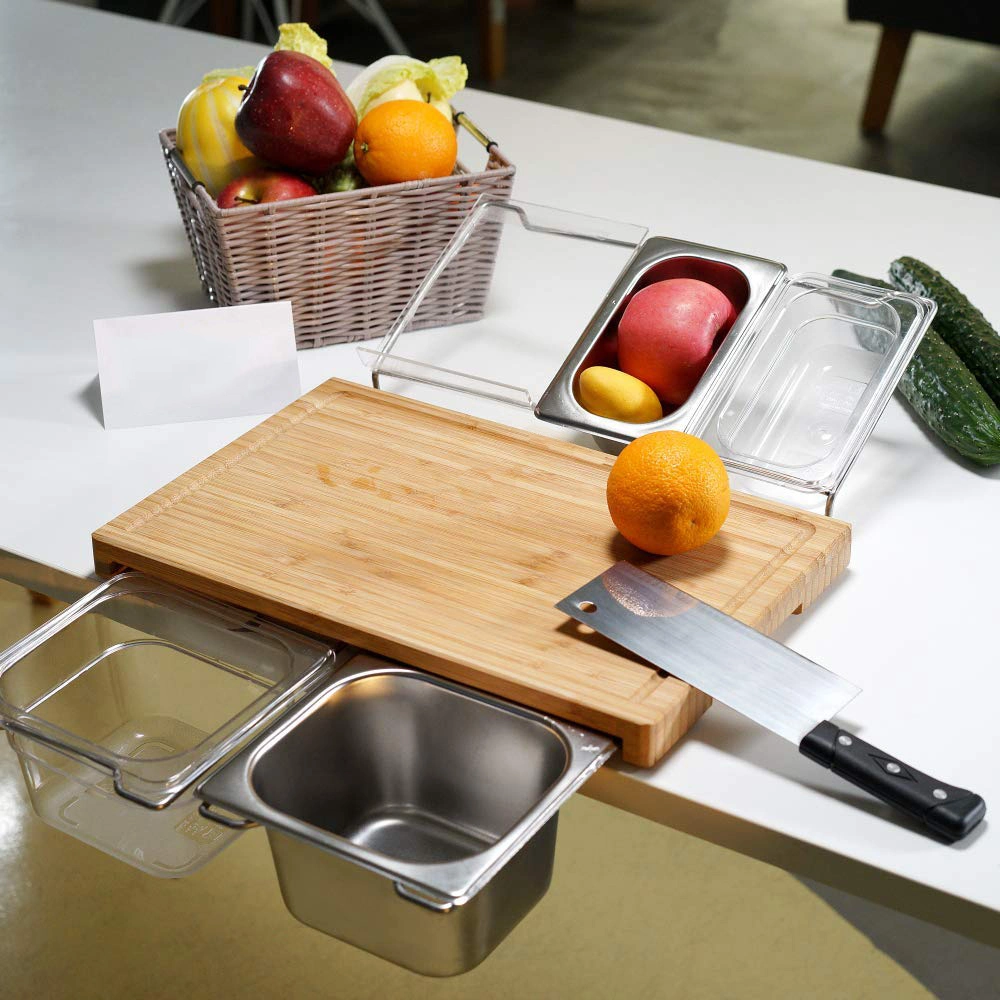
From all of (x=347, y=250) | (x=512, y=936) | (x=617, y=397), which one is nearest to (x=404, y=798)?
(x=617, y=397)

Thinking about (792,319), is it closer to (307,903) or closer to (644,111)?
(307,903)

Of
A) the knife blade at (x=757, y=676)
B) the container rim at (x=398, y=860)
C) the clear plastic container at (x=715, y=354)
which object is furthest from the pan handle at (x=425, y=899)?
the clear plastic container at (x=715, y=354)

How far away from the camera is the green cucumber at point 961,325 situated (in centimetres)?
115

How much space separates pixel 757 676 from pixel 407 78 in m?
0.73

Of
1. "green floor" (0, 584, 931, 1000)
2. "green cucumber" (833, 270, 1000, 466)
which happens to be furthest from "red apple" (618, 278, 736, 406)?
"green floor" (0, 584, 931, 1000)

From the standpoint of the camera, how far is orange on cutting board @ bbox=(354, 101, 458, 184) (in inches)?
47.1

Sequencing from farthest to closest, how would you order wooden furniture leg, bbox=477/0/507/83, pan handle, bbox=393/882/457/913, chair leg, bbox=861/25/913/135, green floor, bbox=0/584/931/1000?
wooden furniture leg, bbox=477/0/507/83
chair leg, bbox=861/25/913/135
green floor, bbox=0/584/931/1000
pan handle, bbox=393/882/457/913

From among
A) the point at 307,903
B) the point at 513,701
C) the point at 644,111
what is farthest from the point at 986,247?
the point at 644,111

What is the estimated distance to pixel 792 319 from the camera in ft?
3.82

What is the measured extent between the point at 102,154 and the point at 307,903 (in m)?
1.18

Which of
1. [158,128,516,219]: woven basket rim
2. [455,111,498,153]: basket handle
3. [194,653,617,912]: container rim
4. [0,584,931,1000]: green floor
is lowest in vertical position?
[0,584,931,1000]: green floor

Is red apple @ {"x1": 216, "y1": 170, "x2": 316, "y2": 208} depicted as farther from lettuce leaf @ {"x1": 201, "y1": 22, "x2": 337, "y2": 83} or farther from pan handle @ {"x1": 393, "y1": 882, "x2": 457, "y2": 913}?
pan handle @ {"x1": 393, "y1": 882, "x2": 457, "y2": 913}

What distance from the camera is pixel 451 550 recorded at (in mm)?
929

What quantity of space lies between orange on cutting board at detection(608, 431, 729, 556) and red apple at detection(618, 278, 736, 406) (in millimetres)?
191
